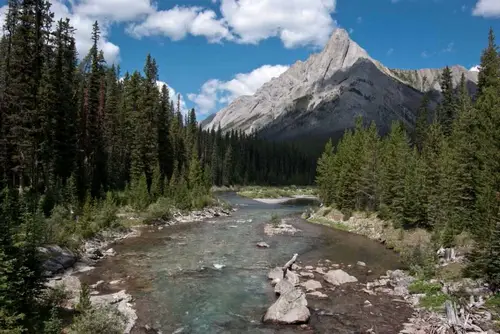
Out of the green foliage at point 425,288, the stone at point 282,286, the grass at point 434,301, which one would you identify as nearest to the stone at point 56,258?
the stone at point 282,286

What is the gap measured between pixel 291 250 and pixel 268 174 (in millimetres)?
144559

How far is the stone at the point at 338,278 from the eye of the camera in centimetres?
2693

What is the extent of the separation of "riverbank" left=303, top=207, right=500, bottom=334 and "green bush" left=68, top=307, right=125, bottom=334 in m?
13.3

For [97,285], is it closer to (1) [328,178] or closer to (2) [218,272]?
(2) [218,272]

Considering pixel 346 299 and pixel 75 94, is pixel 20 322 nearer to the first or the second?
pixel 346 299

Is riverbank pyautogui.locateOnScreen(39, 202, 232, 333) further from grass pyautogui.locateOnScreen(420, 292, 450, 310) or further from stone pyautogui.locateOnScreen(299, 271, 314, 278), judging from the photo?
grass pyautogui.locateOnScreen(420, 292, 450, 310)

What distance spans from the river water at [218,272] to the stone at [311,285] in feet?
5.01

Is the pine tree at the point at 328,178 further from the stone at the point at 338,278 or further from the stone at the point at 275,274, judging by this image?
the stone at the point at 275,274

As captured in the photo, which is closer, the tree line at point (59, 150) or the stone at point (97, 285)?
the tree line at point (59, 150)

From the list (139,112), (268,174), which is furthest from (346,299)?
(268,174)

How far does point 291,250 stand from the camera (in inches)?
1524

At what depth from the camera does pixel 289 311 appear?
19.6 m

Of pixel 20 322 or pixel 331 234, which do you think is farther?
pixel 331 234

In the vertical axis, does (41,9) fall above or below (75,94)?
above
